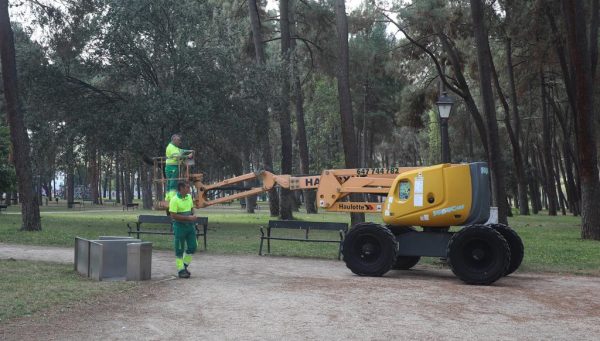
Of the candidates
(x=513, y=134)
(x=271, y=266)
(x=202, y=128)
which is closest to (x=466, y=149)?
→ (x=513, y=134)

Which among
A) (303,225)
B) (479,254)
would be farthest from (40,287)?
(303,225)

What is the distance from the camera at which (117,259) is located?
37.9 ft

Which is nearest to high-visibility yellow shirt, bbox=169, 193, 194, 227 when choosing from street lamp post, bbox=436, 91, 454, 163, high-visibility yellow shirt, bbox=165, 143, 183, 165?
high-visibility yellow shirt, bbox=165, 143, 183, 165

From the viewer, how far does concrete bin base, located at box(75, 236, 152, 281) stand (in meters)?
11.2

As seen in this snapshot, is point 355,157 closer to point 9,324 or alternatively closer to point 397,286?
point 397,286

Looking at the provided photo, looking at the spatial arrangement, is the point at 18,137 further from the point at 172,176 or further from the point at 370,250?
the point at 370,250

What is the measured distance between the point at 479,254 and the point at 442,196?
49.6 inches

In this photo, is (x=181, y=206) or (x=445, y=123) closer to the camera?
(x=181, y=206)

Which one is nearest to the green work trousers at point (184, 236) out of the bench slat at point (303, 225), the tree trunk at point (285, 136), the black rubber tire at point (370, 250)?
the black rubber tire at point (370, 250)

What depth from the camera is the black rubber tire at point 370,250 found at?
12227 mm

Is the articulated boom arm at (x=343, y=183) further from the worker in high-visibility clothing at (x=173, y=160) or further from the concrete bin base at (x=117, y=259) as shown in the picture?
the concrete bin base at (x=117, y=259)

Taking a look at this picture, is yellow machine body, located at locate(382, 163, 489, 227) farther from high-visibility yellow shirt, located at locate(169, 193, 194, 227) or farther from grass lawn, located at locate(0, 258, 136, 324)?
grass lawn, located at locate(0, 258, 136, 324)

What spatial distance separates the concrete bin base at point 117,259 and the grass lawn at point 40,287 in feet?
1.05

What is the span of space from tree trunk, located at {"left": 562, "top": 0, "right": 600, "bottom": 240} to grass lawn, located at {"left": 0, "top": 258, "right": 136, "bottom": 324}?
15441mm
